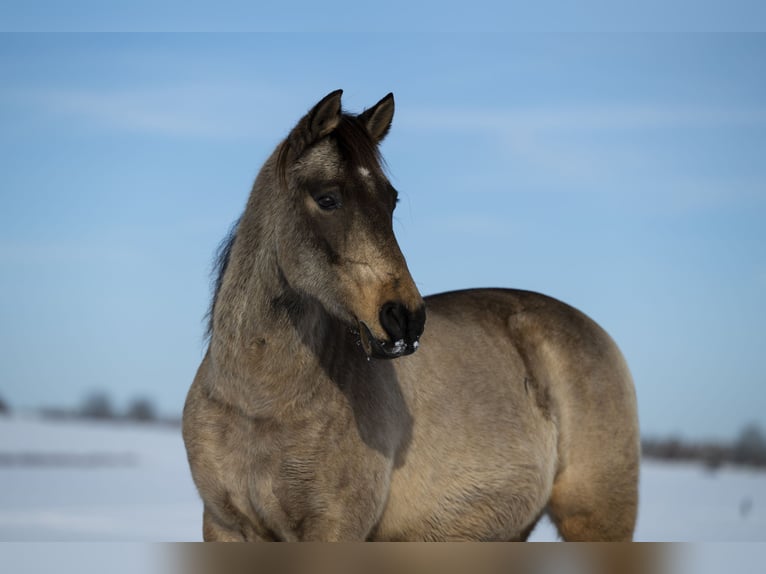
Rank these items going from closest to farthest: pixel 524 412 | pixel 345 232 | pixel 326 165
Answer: pixel 345 232, pixel 326 165, pixel 524 412

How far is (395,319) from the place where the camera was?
3.94 m

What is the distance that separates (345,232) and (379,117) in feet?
3.15

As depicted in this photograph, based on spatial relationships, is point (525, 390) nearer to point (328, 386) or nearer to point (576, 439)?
point (576, 439)

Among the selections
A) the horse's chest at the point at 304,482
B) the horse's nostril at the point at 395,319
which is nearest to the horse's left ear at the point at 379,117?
the horse's nostril at the point at 395,319

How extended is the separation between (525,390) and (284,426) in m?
2.07

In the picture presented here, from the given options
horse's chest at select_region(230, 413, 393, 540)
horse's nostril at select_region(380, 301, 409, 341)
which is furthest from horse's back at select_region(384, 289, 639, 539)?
horse's nostril at select_region(380, 301, 409, 341)

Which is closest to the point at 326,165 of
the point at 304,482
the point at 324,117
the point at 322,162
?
the point at 322,162

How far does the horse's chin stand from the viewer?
3934 millimetres

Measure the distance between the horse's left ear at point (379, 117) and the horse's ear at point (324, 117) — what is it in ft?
1.26

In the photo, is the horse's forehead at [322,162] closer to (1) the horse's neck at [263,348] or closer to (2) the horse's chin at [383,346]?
(1) the horse's neck at [263,348]

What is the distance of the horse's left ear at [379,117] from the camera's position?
4746 millimetres

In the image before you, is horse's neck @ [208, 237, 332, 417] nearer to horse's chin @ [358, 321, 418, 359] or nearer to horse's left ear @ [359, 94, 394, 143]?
horse's chin @ [358, 321, 418, 359]

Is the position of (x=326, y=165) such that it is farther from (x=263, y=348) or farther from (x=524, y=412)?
(x=524, y=412)

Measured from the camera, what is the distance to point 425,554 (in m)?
2.74
